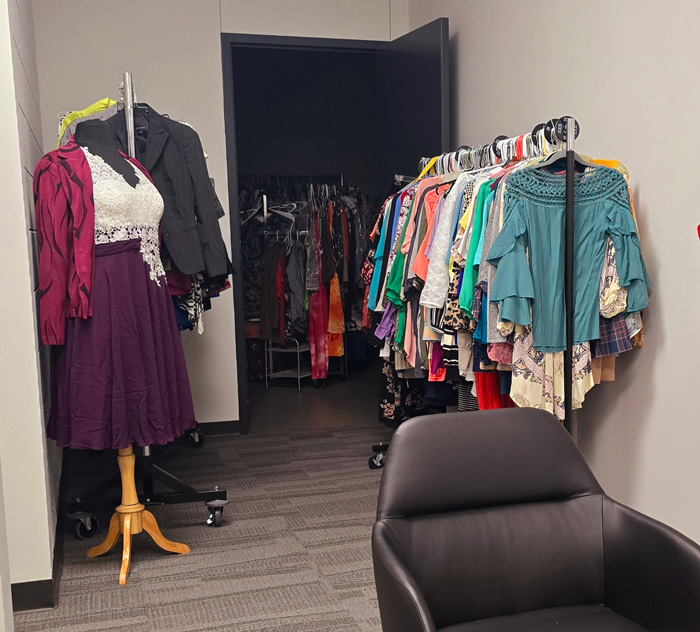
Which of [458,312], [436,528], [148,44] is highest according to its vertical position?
[148,44]

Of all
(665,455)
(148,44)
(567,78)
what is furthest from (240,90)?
(665,455)

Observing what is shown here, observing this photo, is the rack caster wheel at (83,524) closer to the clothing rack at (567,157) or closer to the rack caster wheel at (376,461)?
the rack caster wheel at (376,461)

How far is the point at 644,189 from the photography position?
260 cm

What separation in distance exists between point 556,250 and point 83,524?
214cm

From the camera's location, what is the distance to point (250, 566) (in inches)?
110

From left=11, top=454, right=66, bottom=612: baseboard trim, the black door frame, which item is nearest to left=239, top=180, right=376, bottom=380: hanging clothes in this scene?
the black door frame

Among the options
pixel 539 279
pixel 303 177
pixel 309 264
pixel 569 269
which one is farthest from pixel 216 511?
A: pixel 303 177

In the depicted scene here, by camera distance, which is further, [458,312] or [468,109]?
[468,109]

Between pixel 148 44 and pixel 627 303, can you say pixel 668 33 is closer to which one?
pixel 627 303

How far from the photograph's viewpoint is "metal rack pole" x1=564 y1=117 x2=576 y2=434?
2455 mm

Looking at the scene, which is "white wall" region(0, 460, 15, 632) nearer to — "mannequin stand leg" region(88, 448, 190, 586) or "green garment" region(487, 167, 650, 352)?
"mannequin stand leg" region(88, 448, 190, 586)

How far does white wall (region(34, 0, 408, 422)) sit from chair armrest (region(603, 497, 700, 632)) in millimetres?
3210

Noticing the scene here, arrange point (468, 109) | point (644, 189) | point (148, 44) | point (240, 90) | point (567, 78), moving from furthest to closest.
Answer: point (240, 90), point (148, 44), point (468, 109), point (567, 78), point (644, 189)

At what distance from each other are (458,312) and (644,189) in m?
0.77
